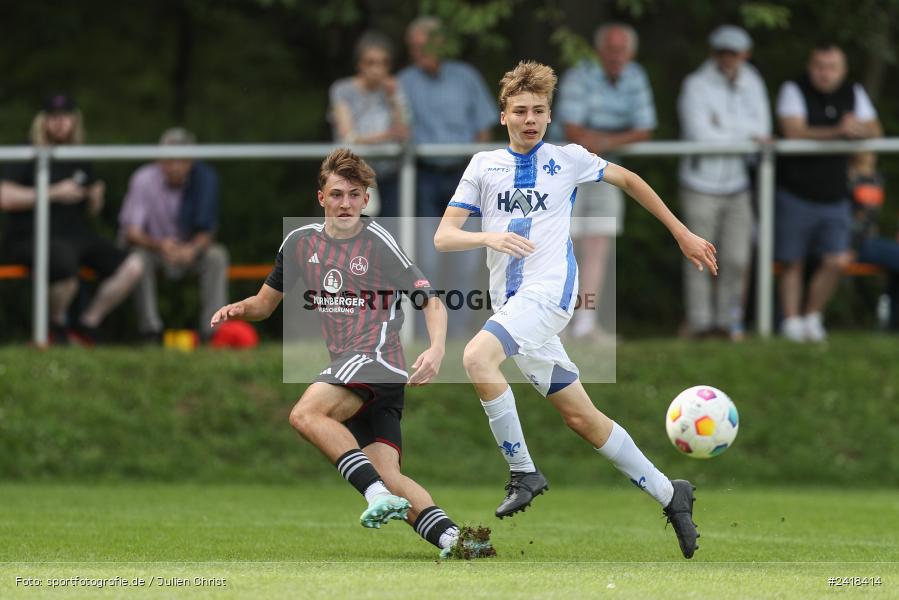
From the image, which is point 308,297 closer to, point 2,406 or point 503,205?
point 503,205

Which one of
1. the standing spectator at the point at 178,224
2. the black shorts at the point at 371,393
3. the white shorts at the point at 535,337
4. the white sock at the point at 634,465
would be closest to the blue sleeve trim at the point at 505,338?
the white shorts at the point at 535,337

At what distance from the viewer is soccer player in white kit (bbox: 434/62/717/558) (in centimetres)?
807

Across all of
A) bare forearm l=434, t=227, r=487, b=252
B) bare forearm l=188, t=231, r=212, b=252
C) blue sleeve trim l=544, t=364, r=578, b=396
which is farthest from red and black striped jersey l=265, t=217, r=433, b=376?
bare forearm l=188, t=231, r=212, b=252

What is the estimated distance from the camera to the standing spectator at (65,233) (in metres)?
13.9

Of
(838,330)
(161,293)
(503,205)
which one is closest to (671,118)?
(838,330)

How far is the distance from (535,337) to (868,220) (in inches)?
286

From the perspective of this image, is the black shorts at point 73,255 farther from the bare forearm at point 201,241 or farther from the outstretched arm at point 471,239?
the outstretched arm at point 471,239

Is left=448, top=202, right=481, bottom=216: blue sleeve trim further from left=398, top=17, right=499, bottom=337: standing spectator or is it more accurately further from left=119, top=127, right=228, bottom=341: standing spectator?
left=119, top=127, right=228, bottom=341: standing spectator

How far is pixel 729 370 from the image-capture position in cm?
1394

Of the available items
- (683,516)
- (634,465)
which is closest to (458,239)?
(634,465)

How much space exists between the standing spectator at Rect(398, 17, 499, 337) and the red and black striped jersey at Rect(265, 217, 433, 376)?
540 cm

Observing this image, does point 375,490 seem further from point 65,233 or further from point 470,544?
point 65,233

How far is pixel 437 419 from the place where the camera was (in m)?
13.7

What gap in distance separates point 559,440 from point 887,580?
674cm
